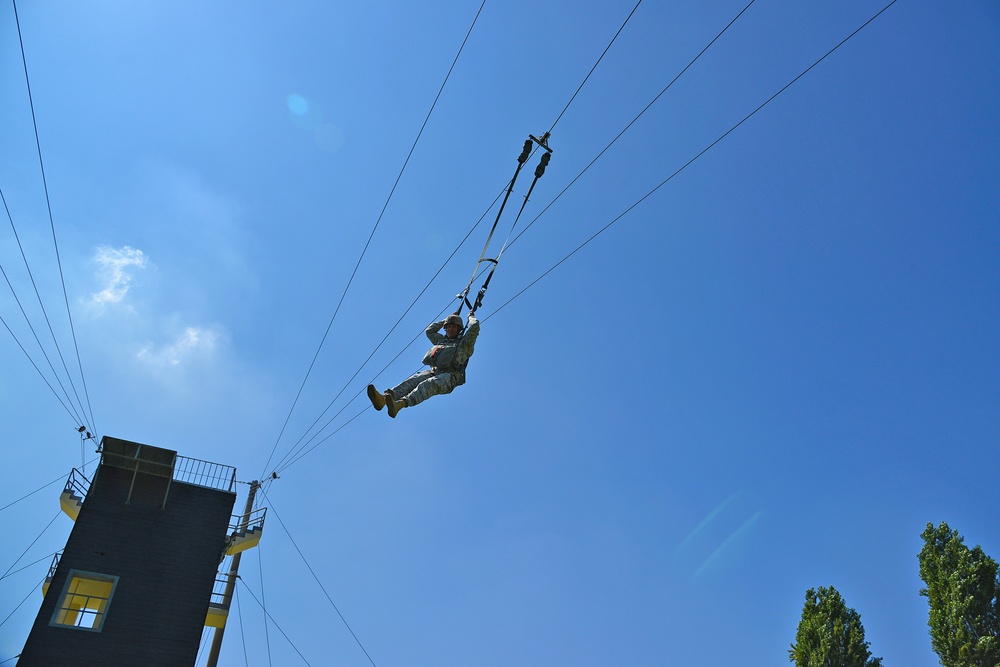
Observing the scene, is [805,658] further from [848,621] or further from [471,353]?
[471,353]

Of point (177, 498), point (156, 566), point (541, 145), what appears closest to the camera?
point (541, 145)

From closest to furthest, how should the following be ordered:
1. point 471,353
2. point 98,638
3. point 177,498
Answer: point 471,353, point 98,638, point 177,498

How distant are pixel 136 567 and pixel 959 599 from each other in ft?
69.4

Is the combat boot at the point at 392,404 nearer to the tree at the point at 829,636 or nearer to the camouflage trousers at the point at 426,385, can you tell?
the camouflage trousers at the point at 426,385

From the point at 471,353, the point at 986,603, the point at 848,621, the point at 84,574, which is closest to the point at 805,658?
the point at 848,621

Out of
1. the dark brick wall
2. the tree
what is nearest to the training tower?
the dark brick wall

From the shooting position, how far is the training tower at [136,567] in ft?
53.8

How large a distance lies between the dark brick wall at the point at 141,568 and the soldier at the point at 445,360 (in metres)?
11.9

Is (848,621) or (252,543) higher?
(252,543)

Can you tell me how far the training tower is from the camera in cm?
1641

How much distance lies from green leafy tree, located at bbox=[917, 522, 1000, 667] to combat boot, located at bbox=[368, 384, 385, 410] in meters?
16.9

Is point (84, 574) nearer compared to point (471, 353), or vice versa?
point (471, 353)

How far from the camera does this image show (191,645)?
1741 cm

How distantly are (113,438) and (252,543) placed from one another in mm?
4837
